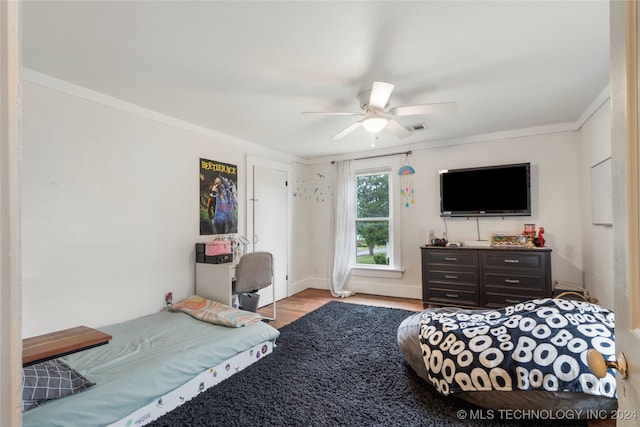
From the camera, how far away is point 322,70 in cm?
231

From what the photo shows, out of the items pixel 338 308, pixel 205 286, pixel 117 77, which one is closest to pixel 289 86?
pixel 117 77

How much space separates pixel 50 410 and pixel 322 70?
265 cm

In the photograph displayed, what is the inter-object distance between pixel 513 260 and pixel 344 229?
2.40 metres

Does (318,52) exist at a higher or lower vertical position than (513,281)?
higher

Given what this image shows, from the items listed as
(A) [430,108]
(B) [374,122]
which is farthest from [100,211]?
(A) [430,108]

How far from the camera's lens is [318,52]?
208 cm

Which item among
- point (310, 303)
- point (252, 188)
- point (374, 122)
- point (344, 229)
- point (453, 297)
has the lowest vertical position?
point (310, 303)

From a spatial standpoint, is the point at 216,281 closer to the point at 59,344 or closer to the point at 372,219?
the point at 59,344

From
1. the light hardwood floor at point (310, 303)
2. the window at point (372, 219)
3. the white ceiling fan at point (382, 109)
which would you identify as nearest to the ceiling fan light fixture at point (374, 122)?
the white ceiling fan at point (382, 109)

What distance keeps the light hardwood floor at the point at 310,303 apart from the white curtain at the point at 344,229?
304mm

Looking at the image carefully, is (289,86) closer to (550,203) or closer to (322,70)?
(322,70)

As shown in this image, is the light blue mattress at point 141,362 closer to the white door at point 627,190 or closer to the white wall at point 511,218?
the white door at point 627,190

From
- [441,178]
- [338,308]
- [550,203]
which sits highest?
[441,178]

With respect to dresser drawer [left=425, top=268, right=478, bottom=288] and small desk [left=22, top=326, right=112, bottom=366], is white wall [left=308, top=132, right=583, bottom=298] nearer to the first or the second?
dresser drawer [left=425, top=268, right=478, bottom=288]
